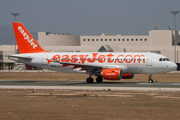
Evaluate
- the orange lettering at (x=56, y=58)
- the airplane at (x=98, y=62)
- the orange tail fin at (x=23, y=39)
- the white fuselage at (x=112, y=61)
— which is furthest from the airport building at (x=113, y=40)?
the orange lettering at (x=56, y=58)

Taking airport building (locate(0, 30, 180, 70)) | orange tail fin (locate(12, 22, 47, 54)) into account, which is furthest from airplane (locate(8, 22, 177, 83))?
airport building (locate(0, 30, 180, 70))

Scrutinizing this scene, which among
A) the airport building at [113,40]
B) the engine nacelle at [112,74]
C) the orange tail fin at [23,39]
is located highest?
the airport building at [113,40]

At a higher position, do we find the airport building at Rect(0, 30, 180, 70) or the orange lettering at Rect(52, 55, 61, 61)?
the airport building at Rect(0, 30, 180, 70)

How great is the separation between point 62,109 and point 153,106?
234 inches

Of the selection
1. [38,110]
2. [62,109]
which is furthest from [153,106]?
[38,110]

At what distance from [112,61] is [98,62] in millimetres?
1970

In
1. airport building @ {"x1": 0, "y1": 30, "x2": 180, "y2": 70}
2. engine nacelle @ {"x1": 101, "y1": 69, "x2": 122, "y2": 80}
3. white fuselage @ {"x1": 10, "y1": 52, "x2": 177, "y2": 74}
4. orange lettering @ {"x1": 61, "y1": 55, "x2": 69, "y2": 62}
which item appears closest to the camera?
engine nacelle @ {"x1": 101, "y1": 69, "x2": 122, "y2": 80}

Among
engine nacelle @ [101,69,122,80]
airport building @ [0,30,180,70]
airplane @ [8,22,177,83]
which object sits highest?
airport building @ [0,30,180,70]

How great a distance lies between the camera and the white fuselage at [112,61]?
40.3 metres

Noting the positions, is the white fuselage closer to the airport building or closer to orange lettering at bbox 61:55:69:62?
orange lettering at bbox 61:55:69:62

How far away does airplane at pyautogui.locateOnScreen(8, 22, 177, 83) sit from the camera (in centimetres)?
3991

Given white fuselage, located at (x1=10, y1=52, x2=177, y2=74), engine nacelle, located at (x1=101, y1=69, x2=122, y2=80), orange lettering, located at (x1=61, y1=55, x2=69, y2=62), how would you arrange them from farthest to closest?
orange lettering, located at (x1=61, y1=55, x2=69, y2=62), white fuselage, located at (x1=10, y1=52, x2=177, y2=74), engine nacelle, located at (x1=101, y1=69, x2=122, y2=80)

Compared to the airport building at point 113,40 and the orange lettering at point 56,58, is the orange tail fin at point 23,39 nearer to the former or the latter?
the orange lettering at point 56,58

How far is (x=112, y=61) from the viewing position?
41.0 metres
